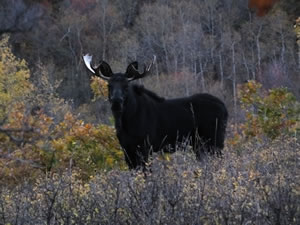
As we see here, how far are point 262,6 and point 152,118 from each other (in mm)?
60951

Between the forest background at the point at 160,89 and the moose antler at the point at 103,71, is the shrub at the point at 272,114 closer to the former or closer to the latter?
the forest background at the point at 160,89

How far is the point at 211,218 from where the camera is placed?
17.5 feet

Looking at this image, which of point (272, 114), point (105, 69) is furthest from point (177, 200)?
point (272, 114)

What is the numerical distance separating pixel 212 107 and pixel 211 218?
662cm

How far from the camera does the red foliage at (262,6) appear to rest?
69000 mm

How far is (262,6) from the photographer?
70.1m

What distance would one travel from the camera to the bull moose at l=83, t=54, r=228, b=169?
10.5m

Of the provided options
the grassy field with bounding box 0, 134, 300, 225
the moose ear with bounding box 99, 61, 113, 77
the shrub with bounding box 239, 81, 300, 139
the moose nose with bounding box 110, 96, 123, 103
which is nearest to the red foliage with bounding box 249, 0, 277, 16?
the shrub with bounding box 239, 81, 300, 139

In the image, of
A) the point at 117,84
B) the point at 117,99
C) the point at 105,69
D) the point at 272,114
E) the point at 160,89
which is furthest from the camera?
the point at 160,89

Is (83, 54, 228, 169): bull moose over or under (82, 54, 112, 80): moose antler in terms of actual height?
under

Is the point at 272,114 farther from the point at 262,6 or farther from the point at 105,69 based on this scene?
the point at 262,6

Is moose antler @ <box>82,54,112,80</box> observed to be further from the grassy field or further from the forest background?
the grassy field

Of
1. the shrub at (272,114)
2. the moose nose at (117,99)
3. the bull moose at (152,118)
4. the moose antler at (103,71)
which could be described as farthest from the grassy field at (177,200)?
the shrub at (272,114)

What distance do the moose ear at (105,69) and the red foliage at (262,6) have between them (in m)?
59.1
